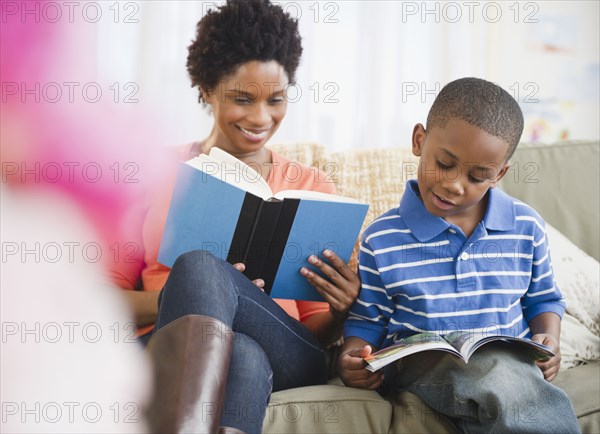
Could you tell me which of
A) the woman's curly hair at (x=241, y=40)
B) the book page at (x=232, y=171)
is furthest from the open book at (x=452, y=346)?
the woman's curly hair at (x=241, y=40)

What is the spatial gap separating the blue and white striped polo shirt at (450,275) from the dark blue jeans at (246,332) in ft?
0.36

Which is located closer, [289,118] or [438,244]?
[438,244]

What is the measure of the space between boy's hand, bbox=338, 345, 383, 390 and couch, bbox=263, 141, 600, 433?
0.02m

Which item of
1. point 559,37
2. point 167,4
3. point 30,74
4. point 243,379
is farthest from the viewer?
point 559,37

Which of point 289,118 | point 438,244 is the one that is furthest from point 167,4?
point 438,244

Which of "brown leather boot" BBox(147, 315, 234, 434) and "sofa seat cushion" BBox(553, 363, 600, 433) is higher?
"brown leather boot" BBox(147, 315, 234, 434)

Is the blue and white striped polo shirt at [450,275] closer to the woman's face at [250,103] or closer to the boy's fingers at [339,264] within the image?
the boy's fingers at [339,264]

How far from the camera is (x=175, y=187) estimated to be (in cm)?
119

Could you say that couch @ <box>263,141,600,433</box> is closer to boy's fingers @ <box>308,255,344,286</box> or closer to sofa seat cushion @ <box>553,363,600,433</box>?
sofa seat cushion @ <box>553,363,600,433</box>

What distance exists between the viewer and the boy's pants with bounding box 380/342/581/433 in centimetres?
99

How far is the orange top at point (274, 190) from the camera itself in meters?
1.38

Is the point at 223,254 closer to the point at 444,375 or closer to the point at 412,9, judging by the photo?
the point at 444,375

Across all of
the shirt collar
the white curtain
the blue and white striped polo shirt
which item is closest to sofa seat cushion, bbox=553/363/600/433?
the blue and white striped polo shirt

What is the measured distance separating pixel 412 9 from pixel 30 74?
8.00 feet
